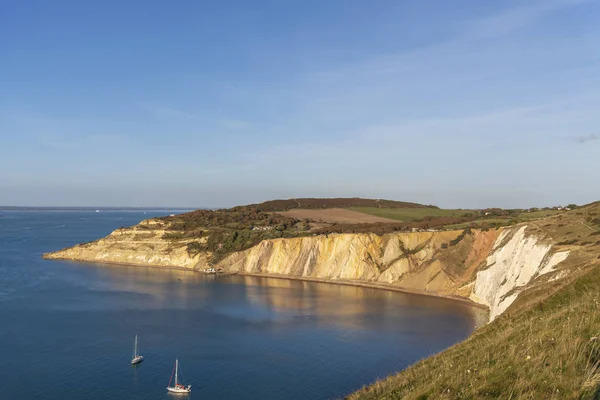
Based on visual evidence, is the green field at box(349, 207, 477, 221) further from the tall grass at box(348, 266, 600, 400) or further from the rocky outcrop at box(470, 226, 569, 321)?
the tall grass at box(348, 266, 600, 400)

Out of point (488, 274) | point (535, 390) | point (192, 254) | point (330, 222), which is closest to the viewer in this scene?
point (535, 390)

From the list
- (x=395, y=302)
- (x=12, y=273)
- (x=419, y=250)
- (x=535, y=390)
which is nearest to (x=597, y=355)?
(x=535, y=390)

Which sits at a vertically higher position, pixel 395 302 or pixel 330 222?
pixel 330 222

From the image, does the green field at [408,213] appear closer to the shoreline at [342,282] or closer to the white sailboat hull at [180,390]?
the shoreline at [342,282]

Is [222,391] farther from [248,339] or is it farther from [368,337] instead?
[368,337]

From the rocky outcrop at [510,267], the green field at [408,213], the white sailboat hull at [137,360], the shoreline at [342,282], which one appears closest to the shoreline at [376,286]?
the shoreline at [342,282]

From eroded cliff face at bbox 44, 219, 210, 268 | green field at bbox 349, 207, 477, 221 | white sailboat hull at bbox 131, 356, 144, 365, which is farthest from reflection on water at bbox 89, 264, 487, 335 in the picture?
green field at bbox 349, 207, 477, 221
